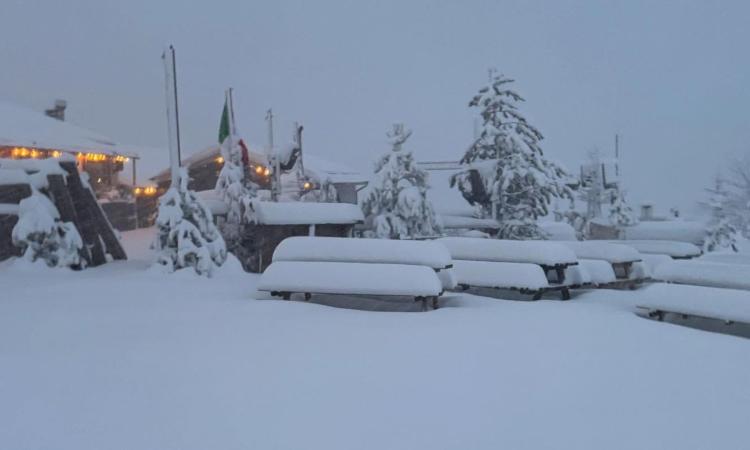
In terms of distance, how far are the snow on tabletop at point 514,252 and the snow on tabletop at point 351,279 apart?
10.0ft

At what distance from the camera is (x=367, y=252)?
10.8 meters

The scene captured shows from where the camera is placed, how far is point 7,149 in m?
26.5

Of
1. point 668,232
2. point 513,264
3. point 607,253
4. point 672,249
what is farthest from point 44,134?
point 668,232

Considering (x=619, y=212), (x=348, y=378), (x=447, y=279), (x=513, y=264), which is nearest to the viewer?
(x=348, y=378)

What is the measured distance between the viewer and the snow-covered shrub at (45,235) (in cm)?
1224

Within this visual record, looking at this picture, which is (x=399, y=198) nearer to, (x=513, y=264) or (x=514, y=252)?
(x=514, y=252)

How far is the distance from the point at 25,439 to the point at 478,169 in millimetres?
19356

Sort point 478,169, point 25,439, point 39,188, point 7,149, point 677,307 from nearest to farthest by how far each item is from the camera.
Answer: point 25,439, point 677,307, point 39,188, point 478,169, point 7,149

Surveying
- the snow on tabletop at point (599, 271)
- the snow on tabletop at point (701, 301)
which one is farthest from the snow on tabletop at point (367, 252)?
the snow on tabletop at point (599, 271)

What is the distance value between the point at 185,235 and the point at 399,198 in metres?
8.81

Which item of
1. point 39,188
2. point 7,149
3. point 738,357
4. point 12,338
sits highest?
point 7,149

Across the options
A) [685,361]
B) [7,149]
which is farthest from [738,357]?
[7,149]

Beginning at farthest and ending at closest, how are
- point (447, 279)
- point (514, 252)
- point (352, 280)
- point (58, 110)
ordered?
1. point (58, 110)
2. point (514, 252)
3. point (447, 279)
4. point (352, 280)

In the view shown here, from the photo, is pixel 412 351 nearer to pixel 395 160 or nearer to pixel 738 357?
pixel 738 357
